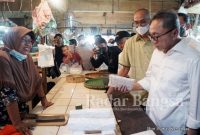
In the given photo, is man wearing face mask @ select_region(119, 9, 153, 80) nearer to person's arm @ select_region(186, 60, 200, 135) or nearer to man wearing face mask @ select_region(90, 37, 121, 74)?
person's arm @ select_region(186, 60, 200, 135)

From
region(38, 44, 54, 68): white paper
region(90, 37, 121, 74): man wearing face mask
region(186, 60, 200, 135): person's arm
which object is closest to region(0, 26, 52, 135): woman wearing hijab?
region(38, 44, 54, 68): white paper

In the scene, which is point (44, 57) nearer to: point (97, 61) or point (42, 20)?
point (42, 20)

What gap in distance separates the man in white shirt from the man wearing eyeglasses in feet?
3.14

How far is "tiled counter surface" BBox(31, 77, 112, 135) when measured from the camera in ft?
5.99

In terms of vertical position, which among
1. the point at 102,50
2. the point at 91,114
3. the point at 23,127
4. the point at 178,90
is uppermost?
the point at 102,50

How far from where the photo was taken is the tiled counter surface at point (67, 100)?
1826 mm

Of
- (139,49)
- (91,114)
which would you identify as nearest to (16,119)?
(91,114)

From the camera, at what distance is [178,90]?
6.50 feet

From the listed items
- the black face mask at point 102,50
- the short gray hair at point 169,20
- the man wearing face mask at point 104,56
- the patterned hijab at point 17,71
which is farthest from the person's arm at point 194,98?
the black face mask at point 102,50

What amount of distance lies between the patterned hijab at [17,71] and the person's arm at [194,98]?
1.47 metres

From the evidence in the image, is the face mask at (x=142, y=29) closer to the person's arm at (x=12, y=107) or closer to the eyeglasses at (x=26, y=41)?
the eyeglasses at (x=26, y=41)

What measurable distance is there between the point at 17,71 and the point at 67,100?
26.5 inches

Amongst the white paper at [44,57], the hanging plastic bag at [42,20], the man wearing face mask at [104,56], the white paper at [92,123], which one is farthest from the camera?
the man wearing face mask at [104,56]

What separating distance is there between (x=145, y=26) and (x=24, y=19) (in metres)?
7.14
